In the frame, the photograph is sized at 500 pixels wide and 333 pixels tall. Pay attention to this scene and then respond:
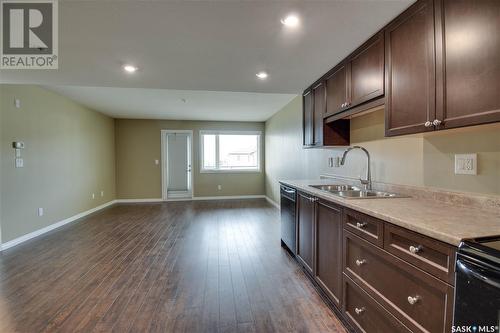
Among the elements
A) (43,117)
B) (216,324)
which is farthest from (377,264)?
(43,117)

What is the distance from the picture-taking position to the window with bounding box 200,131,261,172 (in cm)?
737

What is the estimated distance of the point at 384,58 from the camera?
68.7 inches

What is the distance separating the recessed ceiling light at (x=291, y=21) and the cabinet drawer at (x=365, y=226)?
1.38 meters

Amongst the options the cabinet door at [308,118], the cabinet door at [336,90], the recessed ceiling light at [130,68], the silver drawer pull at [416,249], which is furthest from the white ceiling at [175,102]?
the silver drawer pull at [416,249]

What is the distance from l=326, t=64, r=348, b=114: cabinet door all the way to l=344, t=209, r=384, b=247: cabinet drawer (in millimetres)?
1146

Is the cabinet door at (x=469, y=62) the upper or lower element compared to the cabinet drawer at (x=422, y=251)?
upper

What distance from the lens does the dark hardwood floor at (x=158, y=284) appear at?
5.88 ft

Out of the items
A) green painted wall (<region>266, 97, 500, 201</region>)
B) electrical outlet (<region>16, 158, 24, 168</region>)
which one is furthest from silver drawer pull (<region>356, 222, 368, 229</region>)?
electrical outlet (<region>16, 158, 24, 168</region>)

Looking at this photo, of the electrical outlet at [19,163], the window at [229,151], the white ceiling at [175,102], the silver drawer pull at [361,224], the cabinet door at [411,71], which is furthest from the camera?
the window at [229,151]

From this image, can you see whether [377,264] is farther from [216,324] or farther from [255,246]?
[255,246]

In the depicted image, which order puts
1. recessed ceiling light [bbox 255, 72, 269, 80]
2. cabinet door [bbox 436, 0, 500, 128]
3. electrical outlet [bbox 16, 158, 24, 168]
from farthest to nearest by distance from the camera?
electrical outlet [bbox 16, 158, 24, 168], recessed ceiling light [bbox 255, 72, 269, 80], cabinet door [bbox 436, 0, 500, 128]

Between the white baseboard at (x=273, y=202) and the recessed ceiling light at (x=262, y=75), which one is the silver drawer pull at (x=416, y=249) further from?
the white baseboard at (x=273, y=202)

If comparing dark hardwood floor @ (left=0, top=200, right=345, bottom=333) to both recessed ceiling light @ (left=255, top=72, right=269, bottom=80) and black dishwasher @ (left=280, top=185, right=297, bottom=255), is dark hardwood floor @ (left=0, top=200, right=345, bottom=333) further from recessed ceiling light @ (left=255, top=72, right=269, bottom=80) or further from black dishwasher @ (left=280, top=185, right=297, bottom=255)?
recessed ceiling light @ (left=255, top=72, right=269, bottom=80)

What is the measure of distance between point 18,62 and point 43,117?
208 centimetres
